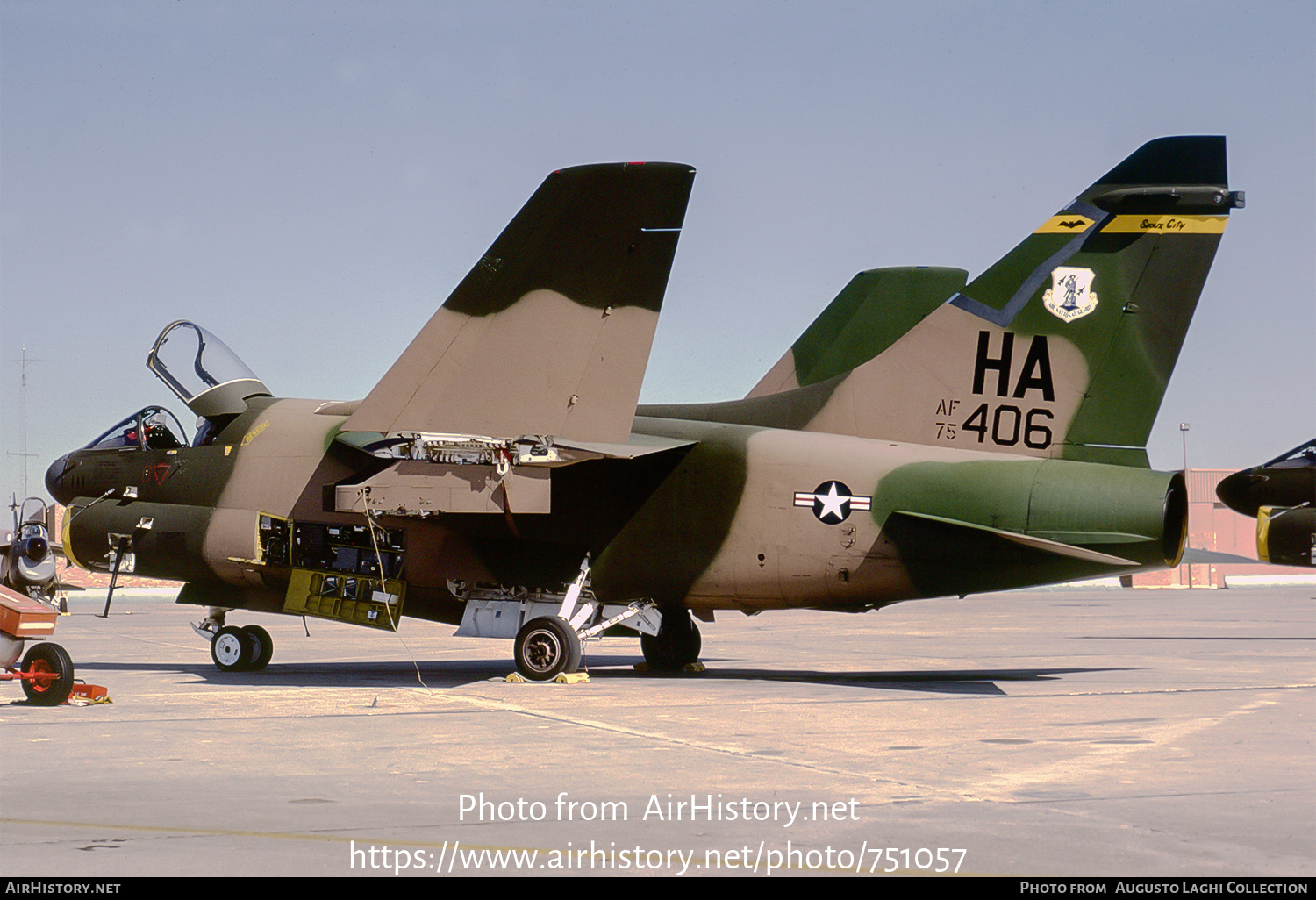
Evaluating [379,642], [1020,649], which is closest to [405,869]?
[1020,649]

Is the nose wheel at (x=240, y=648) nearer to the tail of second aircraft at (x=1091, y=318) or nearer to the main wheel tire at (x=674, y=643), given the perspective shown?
the main wheel tire at (x=674, y=643)

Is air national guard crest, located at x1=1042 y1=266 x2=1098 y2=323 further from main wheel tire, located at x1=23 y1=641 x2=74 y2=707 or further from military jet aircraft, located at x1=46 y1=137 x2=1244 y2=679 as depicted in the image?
main wheel tire, located at x1=23 y1=641 x2=74 y2=707

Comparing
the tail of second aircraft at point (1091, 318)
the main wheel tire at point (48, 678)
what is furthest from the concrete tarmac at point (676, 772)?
Result: the tail of second aircraft at point (1091, 318)

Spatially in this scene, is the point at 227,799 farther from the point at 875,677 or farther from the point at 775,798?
the point at 875,677

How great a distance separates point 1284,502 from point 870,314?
812 cm

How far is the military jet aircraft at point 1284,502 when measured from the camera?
2209cm

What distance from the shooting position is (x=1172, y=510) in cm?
1473

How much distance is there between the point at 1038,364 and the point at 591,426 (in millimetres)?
5320

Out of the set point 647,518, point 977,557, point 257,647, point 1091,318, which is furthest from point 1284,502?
point 257,647

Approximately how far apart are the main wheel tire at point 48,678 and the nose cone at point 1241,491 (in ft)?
58.9

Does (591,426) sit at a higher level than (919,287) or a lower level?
lower

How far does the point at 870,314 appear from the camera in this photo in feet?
66.5

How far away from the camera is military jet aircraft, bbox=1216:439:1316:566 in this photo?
22094 millimetres

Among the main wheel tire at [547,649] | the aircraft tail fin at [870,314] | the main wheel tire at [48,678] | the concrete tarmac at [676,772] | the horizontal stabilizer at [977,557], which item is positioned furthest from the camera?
the aircraft tail fin at [870,314]
